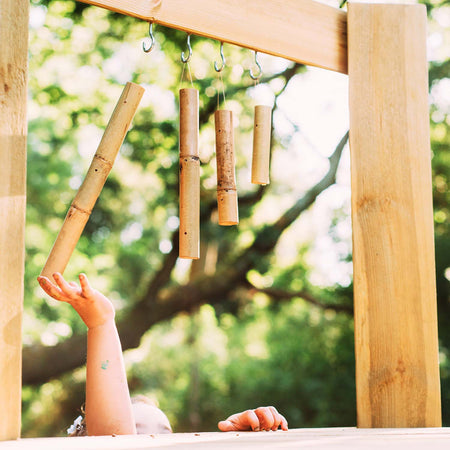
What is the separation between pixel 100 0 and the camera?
1586 mm

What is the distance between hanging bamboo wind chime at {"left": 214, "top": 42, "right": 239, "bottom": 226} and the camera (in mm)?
1740

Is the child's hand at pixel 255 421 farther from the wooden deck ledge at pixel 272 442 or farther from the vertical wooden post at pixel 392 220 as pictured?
the wooden deck ledge at pixel 272 442

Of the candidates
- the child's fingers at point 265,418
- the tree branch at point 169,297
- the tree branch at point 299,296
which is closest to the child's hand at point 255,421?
the child's fingers at point 265,418

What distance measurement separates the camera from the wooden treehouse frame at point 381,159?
178 cm

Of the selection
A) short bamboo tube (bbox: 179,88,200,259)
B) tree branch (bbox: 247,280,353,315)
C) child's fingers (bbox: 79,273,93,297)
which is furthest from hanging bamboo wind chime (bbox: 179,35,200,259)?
tree branch (bbox: 247,280,353,315)

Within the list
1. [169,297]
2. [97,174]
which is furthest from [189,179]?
[169,297]

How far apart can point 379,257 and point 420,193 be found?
0.23m

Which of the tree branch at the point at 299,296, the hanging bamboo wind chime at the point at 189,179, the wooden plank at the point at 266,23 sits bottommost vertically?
the tree branch at the point at 299,296

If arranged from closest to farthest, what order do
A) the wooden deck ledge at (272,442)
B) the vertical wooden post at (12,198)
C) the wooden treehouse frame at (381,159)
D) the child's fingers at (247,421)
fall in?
the wooden deck ledge at (272,442)
the vertical wooden post at (12,198)
the wooden treehouse frame at (381,159)
the child's fingers at (247,421)

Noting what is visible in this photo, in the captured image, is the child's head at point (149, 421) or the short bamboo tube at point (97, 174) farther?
the child's head at point (149, 421)

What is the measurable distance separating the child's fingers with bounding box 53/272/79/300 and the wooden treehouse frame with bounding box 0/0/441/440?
0.68 meters

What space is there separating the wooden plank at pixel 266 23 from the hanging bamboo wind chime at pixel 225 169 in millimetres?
94

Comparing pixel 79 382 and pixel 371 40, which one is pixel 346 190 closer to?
pixel 79 382

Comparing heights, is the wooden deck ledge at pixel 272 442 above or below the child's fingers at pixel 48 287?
below
